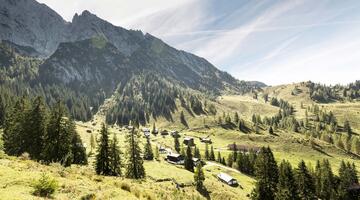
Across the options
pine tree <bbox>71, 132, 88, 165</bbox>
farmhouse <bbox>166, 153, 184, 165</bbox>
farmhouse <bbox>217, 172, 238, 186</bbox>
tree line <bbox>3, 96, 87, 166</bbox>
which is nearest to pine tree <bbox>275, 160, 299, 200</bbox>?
farmhouse <bbox>217, 172, 238, 186</bbox>

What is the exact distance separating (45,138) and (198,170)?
44262mm

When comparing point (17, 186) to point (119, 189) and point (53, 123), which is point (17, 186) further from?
point (53, 123)

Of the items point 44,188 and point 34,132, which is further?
point 34,132

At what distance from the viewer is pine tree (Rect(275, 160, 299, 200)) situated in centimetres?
7569

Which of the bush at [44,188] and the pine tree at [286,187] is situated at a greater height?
the bush at [44,188]

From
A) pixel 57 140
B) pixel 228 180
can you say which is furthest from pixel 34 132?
pixel 228 180

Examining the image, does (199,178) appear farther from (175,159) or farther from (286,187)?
(175,159)

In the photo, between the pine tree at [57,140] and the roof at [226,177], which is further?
the roof at [226,177]

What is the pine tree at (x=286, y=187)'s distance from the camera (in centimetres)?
7569

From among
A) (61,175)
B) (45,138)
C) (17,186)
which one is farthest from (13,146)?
(17,186)

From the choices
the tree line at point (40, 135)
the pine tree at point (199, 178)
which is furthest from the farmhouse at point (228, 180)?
the tree line at point (40, 135)

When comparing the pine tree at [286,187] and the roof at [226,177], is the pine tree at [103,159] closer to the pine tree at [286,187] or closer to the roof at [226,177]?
the pine tree at [286,187]

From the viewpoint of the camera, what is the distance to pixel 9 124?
77.7 metres

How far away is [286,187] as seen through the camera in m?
78.9
